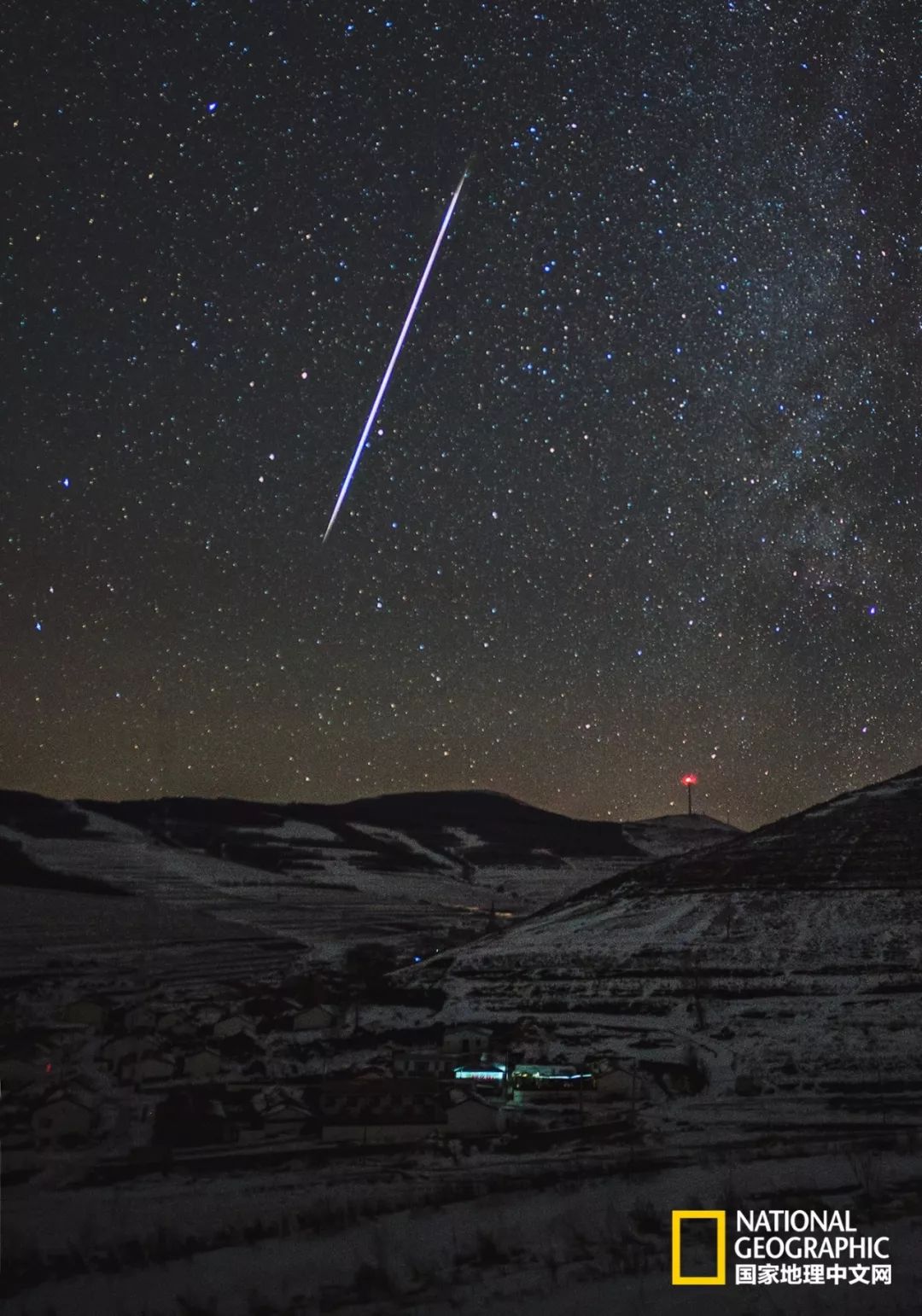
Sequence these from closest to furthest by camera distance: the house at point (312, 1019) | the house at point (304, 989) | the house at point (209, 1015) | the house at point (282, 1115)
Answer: the house at point (282, 1115), the house at point (209, 1015), the house at point (312, 1019), the house at point (304, 989)

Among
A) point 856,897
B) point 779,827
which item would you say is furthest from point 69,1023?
point 779,827

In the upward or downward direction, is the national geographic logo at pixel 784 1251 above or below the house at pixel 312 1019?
above

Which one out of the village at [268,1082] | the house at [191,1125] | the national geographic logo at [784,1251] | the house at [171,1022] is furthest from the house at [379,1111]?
the house at [171,1022]

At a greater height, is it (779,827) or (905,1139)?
(779,827)

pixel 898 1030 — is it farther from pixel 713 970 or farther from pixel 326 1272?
pixel 326 1272

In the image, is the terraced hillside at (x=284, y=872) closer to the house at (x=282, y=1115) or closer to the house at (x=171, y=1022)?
the house at (x=171, y=1022)

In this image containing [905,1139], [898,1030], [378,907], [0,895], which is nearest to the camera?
[905,1139]
